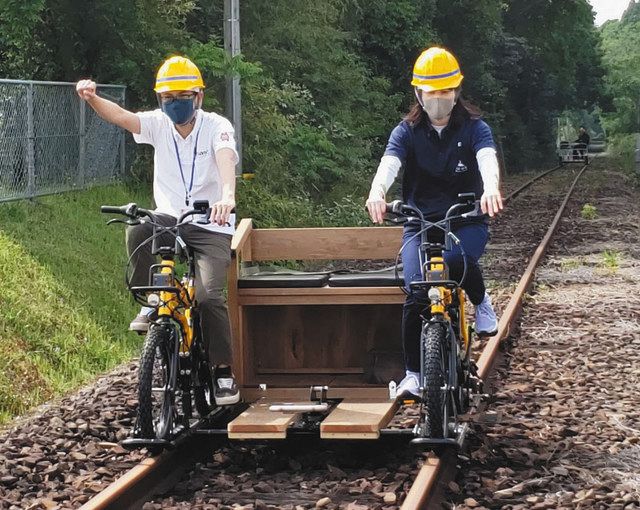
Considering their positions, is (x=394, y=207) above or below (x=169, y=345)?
above

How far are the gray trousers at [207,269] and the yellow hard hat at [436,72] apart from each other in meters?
1.38

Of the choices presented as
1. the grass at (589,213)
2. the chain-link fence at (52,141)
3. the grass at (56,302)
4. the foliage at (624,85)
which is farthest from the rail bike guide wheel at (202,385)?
the foliage at (624,85)

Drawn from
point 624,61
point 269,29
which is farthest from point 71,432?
point 624,61

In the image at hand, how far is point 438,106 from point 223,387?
1914 millimetres

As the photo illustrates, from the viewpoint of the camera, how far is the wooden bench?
6.97 m

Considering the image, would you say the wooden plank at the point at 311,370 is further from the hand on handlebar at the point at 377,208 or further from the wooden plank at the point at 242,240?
the hand on handlebar at the point at 377,208

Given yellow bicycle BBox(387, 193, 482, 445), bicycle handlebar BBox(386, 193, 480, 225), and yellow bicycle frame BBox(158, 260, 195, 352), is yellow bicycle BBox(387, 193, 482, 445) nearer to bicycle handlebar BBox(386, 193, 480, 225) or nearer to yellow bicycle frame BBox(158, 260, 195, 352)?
bicycle handlebar BBox(386, 193, 480, 225)

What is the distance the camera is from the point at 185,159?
20.9 ft

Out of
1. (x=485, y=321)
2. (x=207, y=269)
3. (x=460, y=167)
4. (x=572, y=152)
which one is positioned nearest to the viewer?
(x=460, y=167)

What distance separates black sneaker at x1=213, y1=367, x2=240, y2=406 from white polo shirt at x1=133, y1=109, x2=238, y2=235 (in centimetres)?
77

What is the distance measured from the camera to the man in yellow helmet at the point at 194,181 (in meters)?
6.27

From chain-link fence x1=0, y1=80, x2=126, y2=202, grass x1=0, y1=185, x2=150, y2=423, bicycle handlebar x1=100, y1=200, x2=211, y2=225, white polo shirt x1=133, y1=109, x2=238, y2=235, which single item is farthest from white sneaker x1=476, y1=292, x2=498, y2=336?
chain-link fence x1=0, y1=80, x2=126, y2=202

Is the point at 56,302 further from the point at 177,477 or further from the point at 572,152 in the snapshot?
the point at 572,152

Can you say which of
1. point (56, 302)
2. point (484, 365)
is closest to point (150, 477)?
point (484, 365)
